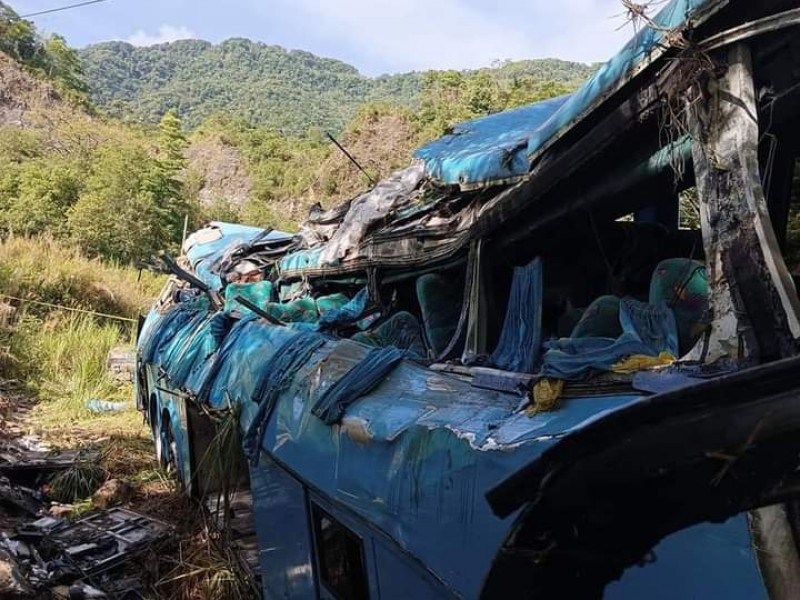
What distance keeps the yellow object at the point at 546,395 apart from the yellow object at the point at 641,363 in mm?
190

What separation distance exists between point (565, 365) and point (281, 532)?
2.63 meters

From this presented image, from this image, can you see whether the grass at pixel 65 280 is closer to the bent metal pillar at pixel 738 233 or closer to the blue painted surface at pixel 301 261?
the blue painted surface at pixel 301 261

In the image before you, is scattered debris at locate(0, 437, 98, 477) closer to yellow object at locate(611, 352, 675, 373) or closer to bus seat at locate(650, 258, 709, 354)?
bus seat at locate(650, 258, 709, 354)

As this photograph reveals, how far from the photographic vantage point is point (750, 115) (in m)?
2.09

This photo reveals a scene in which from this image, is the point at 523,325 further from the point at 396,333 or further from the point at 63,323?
the point at 63,323

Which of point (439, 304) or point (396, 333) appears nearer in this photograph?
point (439, 304)

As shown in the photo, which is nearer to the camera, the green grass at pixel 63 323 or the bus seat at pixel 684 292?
the bus seat at pixel 684 292

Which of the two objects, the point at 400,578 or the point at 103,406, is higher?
the point at 400,578

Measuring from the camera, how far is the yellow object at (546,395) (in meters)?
2.27

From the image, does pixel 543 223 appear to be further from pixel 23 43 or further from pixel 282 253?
pixel 23 43

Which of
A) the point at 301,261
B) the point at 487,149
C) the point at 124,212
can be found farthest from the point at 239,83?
the point at 487,149

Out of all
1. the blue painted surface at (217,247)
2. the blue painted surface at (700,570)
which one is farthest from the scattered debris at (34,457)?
the blue painted surface at (700,570)

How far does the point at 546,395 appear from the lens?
229 cm

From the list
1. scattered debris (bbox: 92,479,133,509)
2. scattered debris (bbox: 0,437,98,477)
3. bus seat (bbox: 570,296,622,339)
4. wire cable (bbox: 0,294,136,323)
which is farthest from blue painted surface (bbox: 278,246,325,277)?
wire cable (bbox: 0,294,136,323)
